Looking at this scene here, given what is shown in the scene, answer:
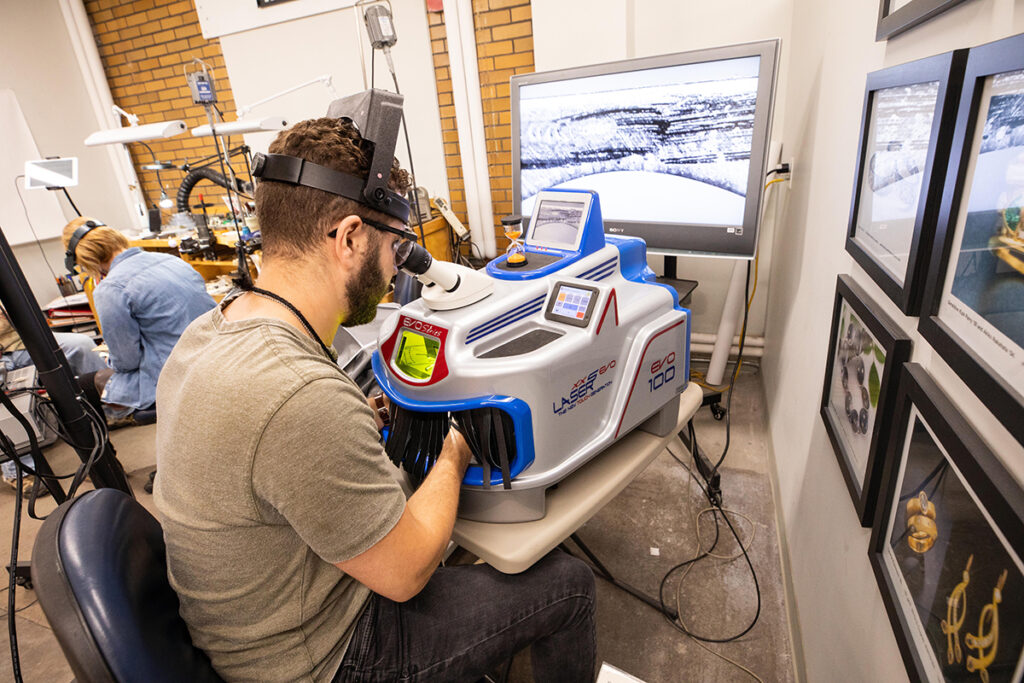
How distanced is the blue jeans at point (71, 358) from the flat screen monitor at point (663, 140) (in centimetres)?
241

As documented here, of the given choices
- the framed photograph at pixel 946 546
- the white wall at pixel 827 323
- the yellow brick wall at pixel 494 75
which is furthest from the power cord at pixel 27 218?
the framed photograph at pixel 946 546

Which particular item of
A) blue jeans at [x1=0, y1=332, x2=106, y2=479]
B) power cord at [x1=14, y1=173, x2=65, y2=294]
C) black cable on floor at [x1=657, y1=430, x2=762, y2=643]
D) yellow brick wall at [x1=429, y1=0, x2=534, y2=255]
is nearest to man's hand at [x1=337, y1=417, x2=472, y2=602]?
black cable on floor at [x1=657, y1=430, x2=762, y2=643]

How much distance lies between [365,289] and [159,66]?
14.0 ft

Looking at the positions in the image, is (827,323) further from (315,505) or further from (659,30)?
(659,30)

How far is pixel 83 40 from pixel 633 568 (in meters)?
5.30

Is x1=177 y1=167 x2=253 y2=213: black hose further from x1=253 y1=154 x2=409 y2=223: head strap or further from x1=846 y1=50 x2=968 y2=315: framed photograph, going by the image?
x1=846 y1=50 x2=968 y2=315: framed photograph

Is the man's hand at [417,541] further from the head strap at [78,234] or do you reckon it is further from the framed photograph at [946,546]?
the head strap at [78,234]

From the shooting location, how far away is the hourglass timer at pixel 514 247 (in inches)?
43.6

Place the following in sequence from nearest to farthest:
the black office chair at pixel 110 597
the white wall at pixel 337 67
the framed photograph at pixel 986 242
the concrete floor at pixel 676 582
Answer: the framed photograph at pixel 986 242
the black office chair at pixel 110 597
the concrete floor at pixel 676 582
the white wall at pixel 337 67

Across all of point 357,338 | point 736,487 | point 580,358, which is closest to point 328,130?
point 580,358

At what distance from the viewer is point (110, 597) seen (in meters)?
0.67

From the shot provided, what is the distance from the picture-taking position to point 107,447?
5.49ft

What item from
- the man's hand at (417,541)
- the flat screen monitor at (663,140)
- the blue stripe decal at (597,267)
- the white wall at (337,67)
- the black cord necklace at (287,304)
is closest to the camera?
the man's hand at (417,541)

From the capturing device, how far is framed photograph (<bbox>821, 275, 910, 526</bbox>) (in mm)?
804
